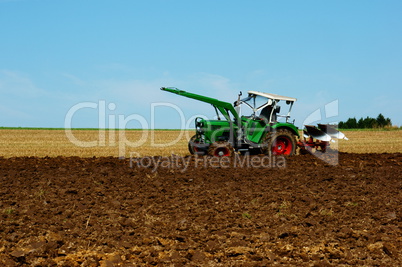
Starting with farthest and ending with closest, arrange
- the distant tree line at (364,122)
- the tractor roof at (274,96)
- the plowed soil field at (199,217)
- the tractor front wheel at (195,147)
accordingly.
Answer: the distant tree line at (364,122) → the tractor front wheel at (195,147) → the tractor roof at (274,96) → the plowed soil field at (199,217)

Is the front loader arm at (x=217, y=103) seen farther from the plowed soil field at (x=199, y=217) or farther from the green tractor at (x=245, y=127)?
the plowed soil field at (x=199, y=217)

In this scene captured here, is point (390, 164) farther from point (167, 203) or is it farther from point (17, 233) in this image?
point (17, 233)

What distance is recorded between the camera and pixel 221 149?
13.8 meters

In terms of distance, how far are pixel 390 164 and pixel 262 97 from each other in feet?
14.3

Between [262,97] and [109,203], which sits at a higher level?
[262,97]

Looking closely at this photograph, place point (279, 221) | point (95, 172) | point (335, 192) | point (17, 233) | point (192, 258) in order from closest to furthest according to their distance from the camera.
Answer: point (192, 258) < point (17, 233) < point (279, 221) < point (335, 192) < point (95, 172)

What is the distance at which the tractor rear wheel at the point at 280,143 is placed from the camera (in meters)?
14.3

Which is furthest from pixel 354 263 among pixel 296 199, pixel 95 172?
pixel 95 172

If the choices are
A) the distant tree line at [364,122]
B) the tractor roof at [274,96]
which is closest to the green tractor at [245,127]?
the tractor roof at [274,96]

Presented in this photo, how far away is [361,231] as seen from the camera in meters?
6.25

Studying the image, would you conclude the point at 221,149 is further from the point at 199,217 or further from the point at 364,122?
the point at 364,122

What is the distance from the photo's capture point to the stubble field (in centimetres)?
539

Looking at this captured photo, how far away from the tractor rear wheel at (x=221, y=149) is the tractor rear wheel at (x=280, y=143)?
1275 mm

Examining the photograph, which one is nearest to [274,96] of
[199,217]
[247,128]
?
[247,128]
